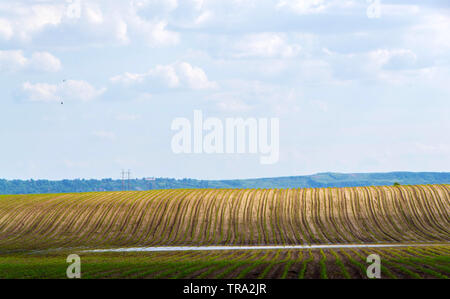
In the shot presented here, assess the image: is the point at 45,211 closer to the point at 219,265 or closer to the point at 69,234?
the point at 69,234

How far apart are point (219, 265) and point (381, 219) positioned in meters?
43.3

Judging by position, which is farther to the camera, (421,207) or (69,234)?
(421,207)

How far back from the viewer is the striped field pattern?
68375 mm

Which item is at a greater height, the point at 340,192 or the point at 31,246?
the point at 340,192

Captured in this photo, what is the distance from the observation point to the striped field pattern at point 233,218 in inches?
2692

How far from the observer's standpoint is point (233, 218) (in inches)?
3093

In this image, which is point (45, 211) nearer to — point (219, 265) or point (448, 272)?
point (219, 265)

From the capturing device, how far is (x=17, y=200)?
9606 centimetres

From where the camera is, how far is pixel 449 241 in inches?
2477
